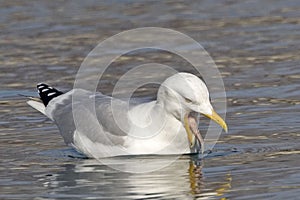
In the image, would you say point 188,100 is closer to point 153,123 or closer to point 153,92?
point 153,123

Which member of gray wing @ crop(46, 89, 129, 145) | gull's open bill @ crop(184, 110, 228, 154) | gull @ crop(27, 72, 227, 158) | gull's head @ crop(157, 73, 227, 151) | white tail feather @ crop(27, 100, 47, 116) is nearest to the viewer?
gull's head @ crop(157, 73, 227, 151)

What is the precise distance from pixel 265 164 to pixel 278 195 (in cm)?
119

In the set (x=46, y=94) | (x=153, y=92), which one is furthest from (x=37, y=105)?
(x=153, y=92)

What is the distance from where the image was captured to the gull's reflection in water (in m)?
9.15

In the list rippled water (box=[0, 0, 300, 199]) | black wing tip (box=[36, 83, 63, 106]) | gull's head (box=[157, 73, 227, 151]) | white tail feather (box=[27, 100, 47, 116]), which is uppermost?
gull's head (box=[157, 73, 227, 151])

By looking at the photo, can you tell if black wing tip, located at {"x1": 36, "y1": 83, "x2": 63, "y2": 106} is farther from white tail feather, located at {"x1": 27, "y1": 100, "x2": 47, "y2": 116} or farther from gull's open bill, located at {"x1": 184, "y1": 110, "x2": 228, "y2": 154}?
gull's open bill, located at {"x1": 184, "y1": 110, "x2": 228, "y2": 154}

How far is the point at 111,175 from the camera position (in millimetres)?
10047

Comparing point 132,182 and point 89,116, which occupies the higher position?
point 89,116

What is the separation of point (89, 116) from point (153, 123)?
2.61ft

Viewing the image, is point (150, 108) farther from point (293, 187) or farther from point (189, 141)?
point (293, 187)

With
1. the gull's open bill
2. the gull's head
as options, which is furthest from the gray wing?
the gull's open bill

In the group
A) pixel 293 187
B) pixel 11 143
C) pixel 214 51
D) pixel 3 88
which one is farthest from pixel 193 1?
pixel 293 187

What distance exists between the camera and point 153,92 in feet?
44.3

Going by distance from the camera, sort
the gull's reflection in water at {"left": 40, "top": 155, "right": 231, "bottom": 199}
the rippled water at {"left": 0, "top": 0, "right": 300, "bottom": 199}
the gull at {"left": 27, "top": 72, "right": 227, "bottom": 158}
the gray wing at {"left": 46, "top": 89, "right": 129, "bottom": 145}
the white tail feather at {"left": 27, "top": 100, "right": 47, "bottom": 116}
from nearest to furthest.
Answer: the gull's reflection in water at {"left": 40, "top": 155, "right": 231, "bottom": 199}
the rippled water at {"left": 0, "top": 0, "right": 300, "bottom": 199}
the gull at {"left": 27, "top": 72, "right": 227, "bottom": 158}
the gray wing at {"left": 46, "top": 89, "right": 129, "bottom": 145}
the white tail feather at {"left": 27, "top": 100, "right": 47, "bottom": 116}
